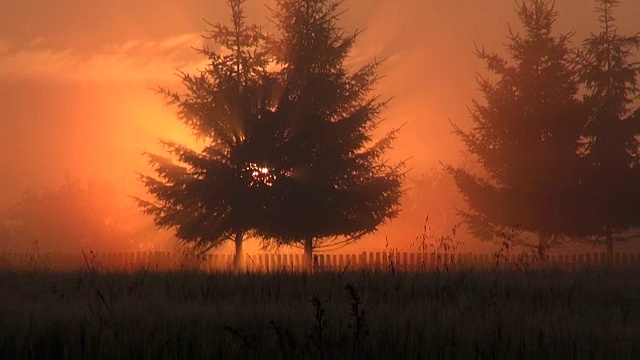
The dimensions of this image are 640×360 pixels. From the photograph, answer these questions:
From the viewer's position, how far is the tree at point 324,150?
23281 millimetres

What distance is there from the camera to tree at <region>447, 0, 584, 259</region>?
990 inches

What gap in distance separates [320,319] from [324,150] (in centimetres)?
1796

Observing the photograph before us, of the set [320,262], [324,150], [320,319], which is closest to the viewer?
[320,319]

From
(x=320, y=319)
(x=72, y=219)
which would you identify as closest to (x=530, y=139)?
(x=320, y=319)

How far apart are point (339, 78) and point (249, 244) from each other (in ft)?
80.6

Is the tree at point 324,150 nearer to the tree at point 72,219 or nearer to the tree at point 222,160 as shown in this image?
the tree at point 222,160

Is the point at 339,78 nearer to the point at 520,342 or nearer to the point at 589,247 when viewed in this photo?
the point at 520,342

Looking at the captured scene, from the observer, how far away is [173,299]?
801 centimetres

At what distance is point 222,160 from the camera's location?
23.8 metres

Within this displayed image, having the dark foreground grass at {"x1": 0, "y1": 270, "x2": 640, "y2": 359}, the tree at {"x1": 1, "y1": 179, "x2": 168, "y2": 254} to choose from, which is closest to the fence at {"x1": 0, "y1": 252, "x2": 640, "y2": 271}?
the dark foreground grass at {"x1": 0, "y1": 270, "x2": 640, "y2": 359}

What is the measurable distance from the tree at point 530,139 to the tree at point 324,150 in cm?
345

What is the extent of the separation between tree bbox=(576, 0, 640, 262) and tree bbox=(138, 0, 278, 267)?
10.1 metres

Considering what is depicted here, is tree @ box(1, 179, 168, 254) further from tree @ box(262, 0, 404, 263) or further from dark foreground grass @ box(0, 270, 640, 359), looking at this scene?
dark foreground grass @ box(0, 270, 640, 359)

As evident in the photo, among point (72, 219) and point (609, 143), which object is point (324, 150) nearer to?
point (609, 143)
